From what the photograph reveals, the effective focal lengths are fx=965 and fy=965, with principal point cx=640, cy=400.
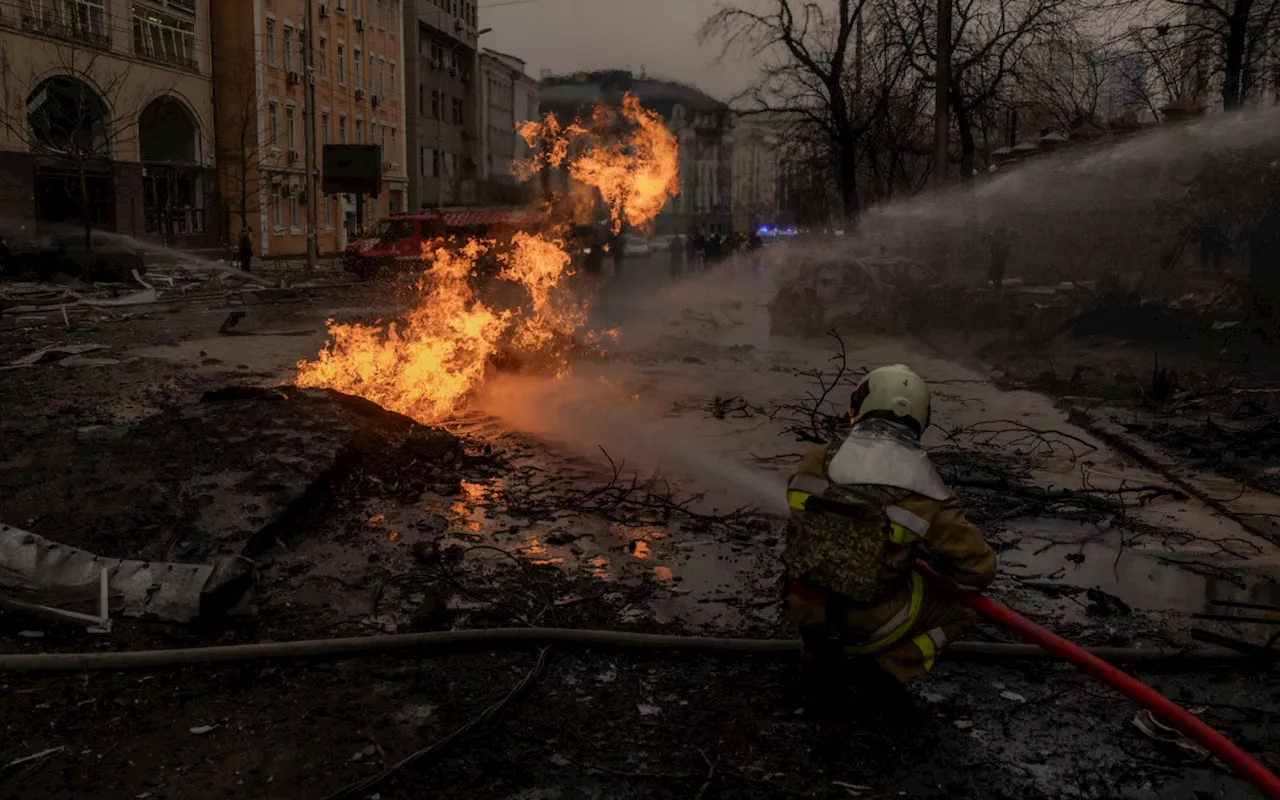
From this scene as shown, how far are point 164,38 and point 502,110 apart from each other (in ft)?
134

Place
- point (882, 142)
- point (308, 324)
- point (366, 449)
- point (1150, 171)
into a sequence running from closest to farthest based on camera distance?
point (366, 449), point (1150, 171), point (308, 324), point (882, 142)

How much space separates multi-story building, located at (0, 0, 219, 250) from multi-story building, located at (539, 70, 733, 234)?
1455cm

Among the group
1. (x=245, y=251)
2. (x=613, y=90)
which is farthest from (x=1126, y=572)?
(x=613, y=90)

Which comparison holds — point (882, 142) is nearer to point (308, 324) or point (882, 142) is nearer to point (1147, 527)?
point (308, 324)

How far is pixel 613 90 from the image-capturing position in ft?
170

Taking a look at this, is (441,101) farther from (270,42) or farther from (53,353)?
(53,353)

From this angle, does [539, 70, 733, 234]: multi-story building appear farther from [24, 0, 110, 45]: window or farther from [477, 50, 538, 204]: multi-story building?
[24, 0, 110, 45]: window

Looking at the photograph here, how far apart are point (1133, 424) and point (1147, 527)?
11.3 feet

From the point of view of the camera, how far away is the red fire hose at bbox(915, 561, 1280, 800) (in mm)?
2816

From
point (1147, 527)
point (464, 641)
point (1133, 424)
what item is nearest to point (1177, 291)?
point (1133, 424)

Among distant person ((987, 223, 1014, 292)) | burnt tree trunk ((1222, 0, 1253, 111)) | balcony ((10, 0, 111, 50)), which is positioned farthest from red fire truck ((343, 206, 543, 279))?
burnt tree trunk ((1222, 0, 1253, 111))

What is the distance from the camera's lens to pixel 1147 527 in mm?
6770

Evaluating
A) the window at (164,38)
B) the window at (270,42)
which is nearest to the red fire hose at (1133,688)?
the window at (164,38)

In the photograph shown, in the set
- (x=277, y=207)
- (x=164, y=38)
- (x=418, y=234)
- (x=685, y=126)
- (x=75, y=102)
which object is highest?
(x=685, y=126)
